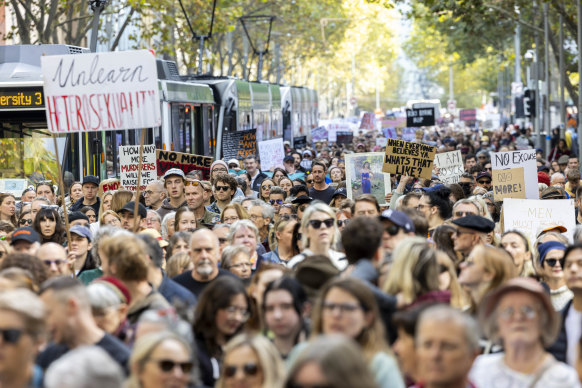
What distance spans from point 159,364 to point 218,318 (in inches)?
53.3

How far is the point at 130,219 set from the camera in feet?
37.9

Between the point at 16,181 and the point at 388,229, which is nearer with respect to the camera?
the point at 388,229

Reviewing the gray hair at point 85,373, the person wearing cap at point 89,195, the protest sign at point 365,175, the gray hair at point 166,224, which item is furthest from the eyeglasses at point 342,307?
the protest sign at point 365,175

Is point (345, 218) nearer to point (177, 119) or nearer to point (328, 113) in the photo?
point (177, 119)

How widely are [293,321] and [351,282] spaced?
1.65 feet

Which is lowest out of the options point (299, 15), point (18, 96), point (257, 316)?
point (257, 316)

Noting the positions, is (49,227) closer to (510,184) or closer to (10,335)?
(510,184)

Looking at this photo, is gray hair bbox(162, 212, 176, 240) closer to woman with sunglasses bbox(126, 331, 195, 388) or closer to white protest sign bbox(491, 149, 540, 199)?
white protest sign bbox(491, 149, 540, 199)

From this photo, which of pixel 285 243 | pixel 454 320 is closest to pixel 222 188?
pixel 285 243

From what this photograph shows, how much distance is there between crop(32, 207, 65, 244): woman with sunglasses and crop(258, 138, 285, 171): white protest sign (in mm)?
12609

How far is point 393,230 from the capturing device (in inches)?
309

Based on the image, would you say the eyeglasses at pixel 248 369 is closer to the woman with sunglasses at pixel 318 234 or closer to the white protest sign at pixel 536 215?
the woman with sunglasses at pixel 318 234

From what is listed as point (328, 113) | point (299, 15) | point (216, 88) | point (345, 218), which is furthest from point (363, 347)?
point (328, 113)

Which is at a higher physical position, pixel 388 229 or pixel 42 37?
pixel 42 37
